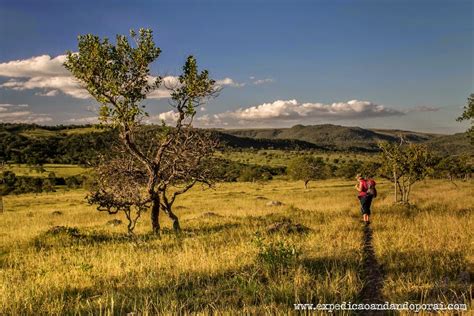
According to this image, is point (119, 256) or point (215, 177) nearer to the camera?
point (119, 256)

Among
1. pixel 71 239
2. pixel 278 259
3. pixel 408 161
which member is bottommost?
pixel 71 239

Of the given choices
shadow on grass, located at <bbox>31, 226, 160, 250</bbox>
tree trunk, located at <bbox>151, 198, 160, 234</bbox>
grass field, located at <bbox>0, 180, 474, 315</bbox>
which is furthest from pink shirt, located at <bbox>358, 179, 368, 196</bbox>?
shadow on grass, located at <bbox>31, 226, 160, 250</bbox>

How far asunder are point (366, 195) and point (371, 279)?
38.7ft

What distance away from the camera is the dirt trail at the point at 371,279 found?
6593 mm

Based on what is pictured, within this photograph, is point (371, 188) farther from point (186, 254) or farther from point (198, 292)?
point (198, 292)

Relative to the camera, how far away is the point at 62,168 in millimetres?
132250

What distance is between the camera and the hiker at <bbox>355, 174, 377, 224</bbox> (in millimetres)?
18562

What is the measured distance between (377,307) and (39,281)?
7.23 metres

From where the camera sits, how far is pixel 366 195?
1914 cm

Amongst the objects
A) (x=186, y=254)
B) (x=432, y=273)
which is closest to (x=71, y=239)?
(x=186, y=254)

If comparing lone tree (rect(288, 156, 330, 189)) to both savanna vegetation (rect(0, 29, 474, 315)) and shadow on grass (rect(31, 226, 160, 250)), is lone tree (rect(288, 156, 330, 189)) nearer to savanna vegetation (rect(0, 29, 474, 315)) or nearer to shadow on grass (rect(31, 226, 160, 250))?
savanna vegetation (rect(0, 29, 474, 315))

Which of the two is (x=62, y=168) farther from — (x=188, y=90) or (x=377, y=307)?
(x=377, y=307)

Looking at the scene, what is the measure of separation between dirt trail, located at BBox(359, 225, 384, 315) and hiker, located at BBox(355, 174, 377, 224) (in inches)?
293

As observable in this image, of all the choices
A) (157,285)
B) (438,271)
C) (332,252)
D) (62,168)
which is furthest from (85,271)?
(62,168)
